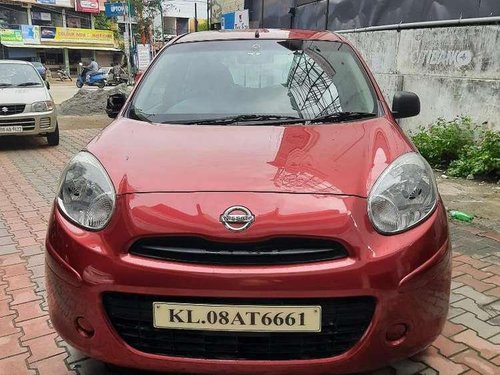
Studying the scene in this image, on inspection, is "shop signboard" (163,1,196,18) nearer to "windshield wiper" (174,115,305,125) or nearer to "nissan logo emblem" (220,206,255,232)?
"windshield wiper" (174,115,305,125)

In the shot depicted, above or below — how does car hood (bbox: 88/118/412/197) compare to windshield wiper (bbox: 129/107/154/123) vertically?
below

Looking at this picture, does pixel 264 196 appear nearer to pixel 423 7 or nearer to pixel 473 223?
pixel 473 223

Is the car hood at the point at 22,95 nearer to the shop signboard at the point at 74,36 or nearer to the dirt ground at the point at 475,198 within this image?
the dirt ground at the point at 475,198

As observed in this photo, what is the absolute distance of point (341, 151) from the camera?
226cm

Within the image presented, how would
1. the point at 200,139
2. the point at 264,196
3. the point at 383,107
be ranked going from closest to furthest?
the point at 264,196, the point at 200,139, the point at 383,107

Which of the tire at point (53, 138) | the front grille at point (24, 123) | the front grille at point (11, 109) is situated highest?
the front grille at point (11, 109)

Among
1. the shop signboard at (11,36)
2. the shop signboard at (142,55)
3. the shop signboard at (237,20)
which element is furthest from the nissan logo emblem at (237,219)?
the shop signboard at (11,36)

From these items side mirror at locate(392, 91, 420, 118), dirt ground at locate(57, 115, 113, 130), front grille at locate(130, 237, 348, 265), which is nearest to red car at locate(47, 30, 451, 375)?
front grille at locate(130, 237, 348, 265)

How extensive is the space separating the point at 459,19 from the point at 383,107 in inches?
179

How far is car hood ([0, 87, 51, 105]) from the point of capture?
8367mm

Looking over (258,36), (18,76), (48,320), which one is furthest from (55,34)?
(48,320)

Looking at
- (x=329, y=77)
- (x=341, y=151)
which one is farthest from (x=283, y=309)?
(x=329, y=77)

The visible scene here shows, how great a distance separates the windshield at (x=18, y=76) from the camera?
29.4ft

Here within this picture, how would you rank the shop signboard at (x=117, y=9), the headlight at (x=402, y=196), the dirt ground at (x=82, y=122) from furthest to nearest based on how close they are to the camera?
1. the shop signboard at (x=117, y=9)
2. the dirt ground at (x=82, y=122)
3. the headlight at (x=402, y=196)
